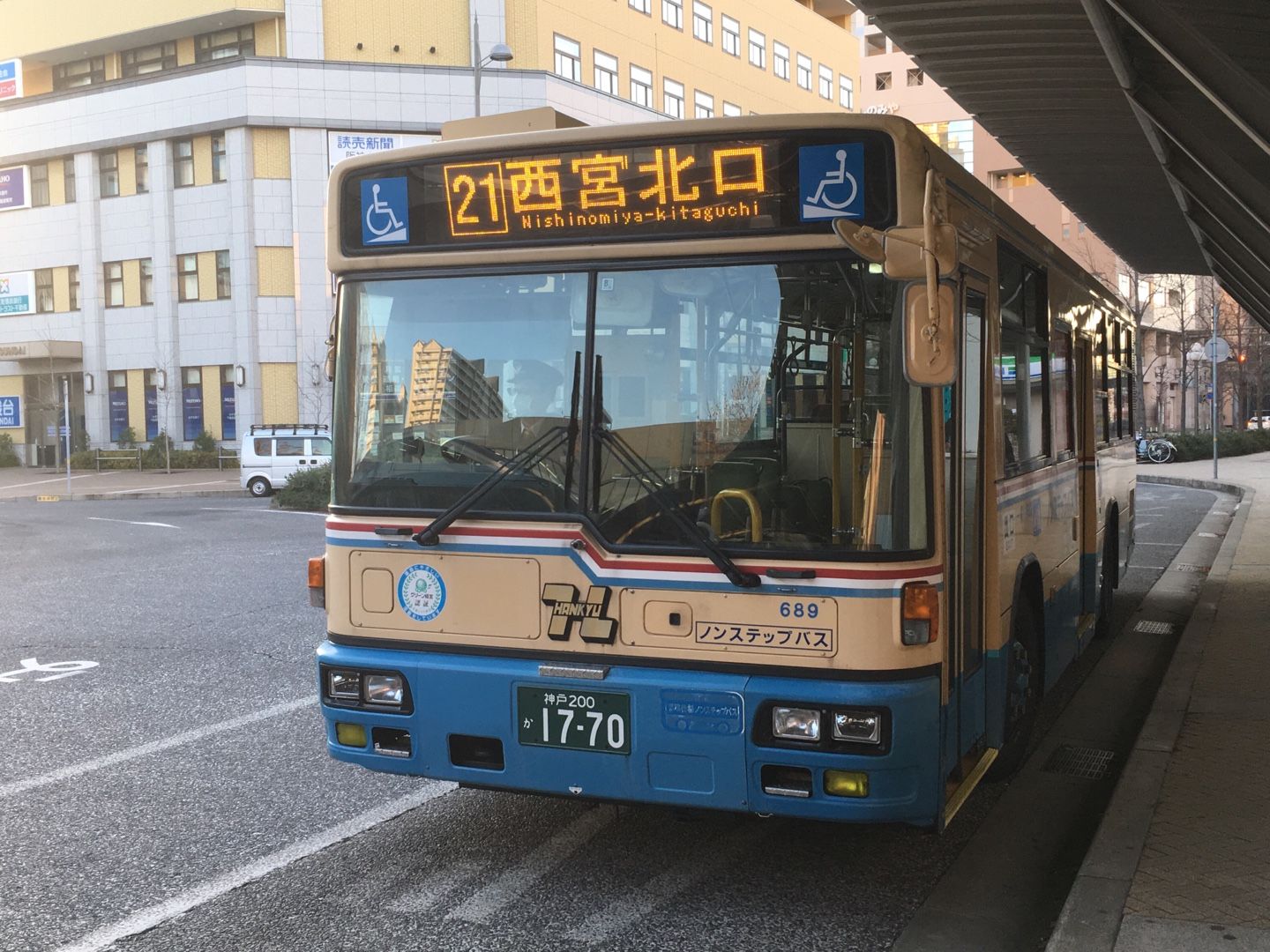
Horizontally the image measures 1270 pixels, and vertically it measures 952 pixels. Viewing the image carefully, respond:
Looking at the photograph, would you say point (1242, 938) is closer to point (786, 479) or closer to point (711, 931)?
point (711, 931)

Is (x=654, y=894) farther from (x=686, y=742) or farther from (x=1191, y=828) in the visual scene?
(x=1191, y=828)

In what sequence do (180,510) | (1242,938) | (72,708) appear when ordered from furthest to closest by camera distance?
(180,510) → (72,708) → (1242,938)

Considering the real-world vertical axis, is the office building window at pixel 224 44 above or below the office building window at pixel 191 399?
above

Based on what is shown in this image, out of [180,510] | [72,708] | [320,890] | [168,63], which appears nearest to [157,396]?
[168,63]

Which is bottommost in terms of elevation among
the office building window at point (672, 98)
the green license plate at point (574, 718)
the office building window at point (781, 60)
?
the green license plate at point (574, 718)

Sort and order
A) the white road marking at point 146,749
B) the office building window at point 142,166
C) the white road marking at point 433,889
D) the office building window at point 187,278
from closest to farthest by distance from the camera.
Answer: the white road marking at point 433,889, the white road marking at point 146,749, the office building window at point 187,278, the office building window at point 142,166

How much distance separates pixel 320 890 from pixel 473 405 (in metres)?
1.96

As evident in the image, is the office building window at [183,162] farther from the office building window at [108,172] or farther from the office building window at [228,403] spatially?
the office building window at [228,403]

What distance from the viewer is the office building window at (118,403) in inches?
1935

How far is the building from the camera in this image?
1731 inches

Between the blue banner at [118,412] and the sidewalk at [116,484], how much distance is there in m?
2.71

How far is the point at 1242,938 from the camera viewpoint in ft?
13.6

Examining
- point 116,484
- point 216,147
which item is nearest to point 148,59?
point 216,147

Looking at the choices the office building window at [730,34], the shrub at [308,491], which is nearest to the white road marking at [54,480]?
the shrub at [308,491]
